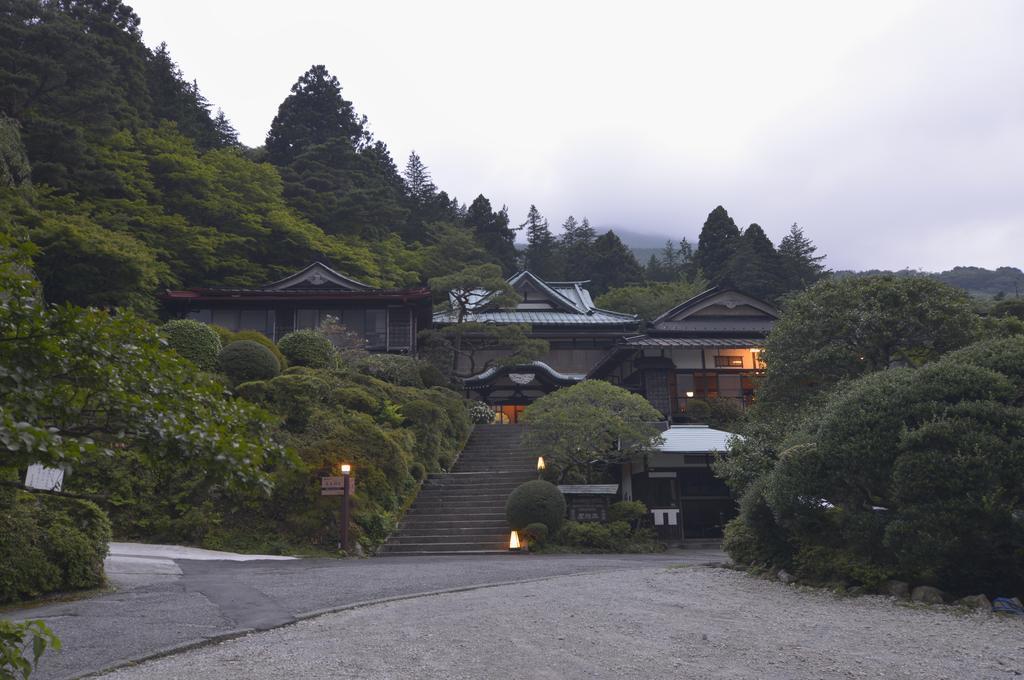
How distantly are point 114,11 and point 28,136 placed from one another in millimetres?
17736

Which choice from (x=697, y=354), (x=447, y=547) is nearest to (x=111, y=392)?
(x=447, y=547)

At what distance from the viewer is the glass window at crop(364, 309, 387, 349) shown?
3266 centimetres

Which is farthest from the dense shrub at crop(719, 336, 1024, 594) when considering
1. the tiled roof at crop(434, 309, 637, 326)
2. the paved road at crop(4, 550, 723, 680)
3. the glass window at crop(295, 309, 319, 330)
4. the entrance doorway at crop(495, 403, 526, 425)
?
the tiled roof at crop(434, 309, 637, 326)

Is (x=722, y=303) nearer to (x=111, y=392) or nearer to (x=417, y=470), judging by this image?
(x=417, y=470)

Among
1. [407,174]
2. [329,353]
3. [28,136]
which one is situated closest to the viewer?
[329,353]

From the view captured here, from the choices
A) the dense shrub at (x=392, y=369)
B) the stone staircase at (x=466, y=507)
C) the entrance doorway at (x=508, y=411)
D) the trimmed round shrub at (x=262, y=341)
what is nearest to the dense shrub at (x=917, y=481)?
the stone staircase at (x=466, y=507)

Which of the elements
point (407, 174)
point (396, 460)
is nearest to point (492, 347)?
point (396, 460)

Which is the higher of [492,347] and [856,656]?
[492,347]

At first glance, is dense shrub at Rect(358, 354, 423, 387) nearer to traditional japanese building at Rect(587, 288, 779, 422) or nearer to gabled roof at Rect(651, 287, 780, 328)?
traditional japanese building at Rect(587, 288, 779, 422)

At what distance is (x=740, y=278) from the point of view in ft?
179

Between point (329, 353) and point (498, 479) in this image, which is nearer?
point (498, 479)

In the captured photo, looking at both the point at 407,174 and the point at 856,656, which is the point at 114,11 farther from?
the point at 856,656

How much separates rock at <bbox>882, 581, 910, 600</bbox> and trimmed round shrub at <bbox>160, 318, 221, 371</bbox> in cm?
1872

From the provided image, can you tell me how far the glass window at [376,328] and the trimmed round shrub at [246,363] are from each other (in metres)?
10.7
